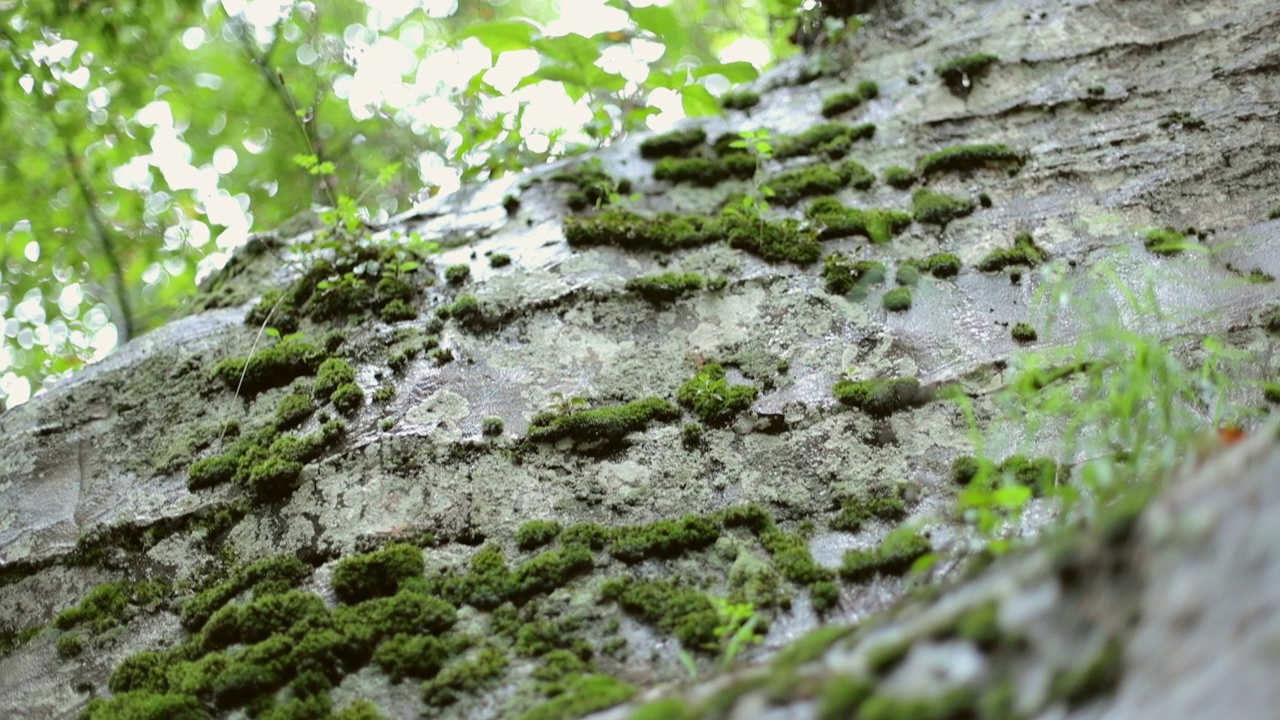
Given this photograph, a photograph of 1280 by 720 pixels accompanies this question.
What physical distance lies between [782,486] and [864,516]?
29cm

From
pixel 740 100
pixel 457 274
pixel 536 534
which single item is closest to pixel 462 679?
pixel 536 534

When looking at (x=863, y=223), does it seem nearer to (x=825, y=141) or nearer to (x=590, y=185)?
(x=825, y=141)

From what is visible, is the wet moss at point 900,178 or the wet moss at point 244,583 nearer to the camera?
the wet moss at point 244,583

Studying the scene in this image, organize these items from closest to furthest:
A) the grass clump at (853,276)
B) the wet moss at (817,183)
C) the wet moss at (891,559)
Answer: the wet moss at (891,559), the grass clump at (853,276), the wet moss at (817,183)

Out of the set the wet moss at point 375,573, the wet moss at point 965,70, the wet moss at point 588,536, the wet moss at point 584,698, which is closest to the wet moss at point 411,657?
the wet moss at point 375,573

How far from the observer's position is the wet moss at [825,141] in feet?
13.8

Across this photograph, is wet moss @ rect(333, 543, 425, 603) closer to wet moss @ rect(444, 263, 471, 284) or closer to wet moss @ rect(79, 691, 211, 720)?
wet moss @ rect(79, 691, 211, 720)

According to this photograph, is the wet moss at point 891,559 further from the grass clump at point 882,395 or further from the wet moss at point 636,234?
the wet moss at point 636,234

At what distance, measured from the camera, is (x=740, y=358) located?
3.20 metres

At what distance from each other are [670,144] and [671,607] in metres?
2.74

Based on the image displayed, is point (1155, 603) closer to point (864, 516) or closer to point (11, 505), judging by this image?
point (864, 516)

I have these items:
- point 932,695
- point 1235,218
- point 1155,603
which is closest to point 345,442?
point 932,695

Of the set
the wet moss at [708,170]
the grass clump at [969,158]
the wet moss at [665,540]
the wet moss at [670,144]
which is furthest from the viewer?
the wet moss at [670,144]

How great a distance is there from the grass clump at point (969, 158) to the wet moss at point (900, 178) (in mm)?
61
